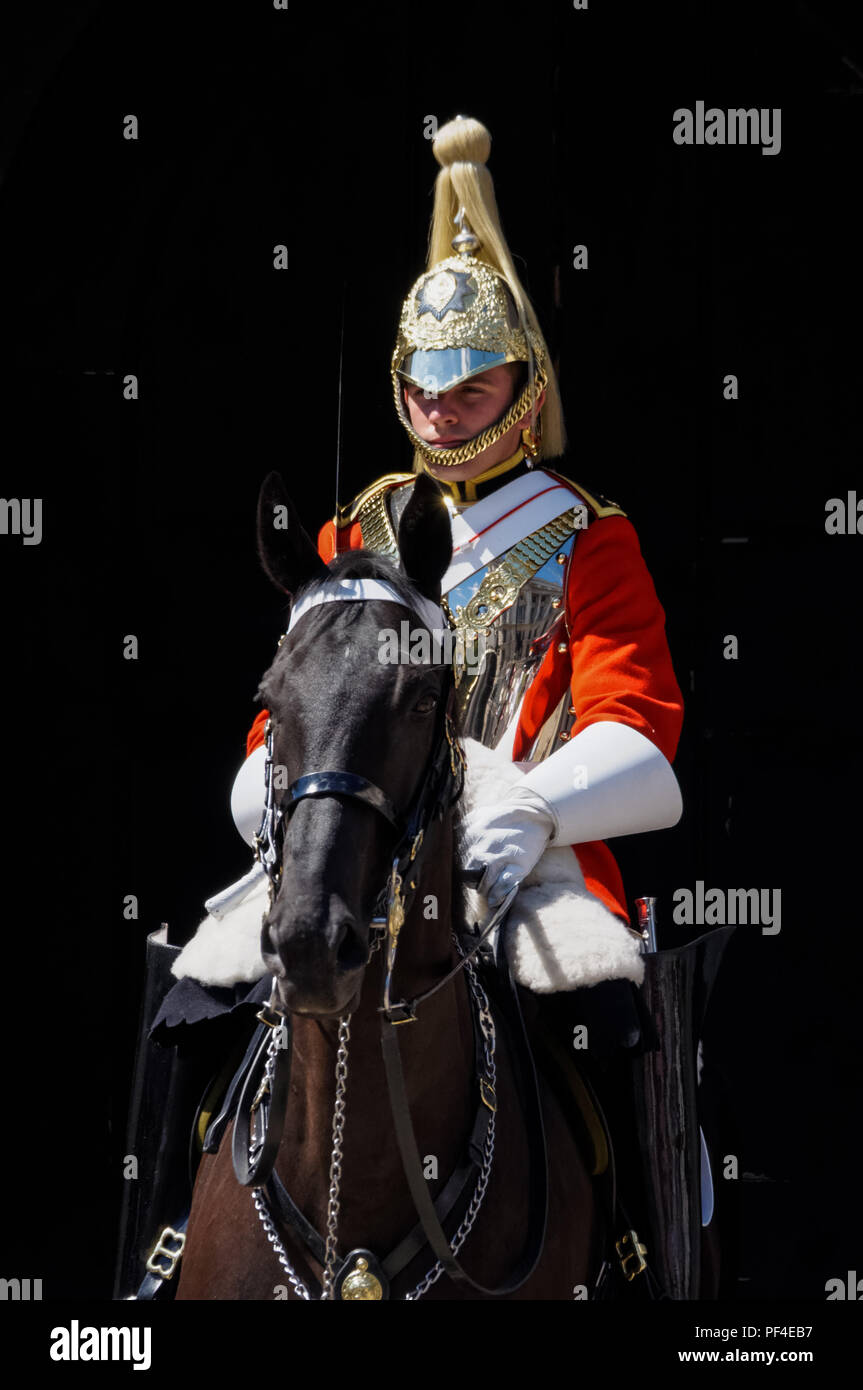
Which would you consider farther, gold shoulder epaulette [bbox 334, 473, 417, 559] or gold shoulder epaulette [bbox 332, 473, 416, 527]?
gold shoulder epaulette [bbox 332, 473, 416, 527]

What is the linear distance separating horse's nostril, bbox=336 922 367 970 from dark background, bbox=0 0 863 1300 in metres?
2.96

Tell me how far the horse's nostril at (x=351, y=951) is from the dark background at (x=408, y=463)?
117 inches

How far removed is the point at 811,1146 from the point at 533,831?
272cm

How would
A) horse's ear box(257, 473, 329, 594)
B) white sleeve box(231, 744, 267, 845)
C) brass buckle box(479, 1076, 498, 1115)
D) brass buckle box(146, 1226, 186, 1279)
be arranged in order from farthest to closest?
1. white sleeve box(231, 744, 267, 845)
2. brass buckle box(146, 1226, 186, 1279)
3. brass buckle box(479, 1076, 498, 1115)
4. horse's ear box(257, 473, 329, 594)

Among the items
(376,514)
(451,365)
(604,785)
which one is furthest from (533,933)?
(451,365)

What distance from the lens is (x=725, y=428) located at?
527 cm

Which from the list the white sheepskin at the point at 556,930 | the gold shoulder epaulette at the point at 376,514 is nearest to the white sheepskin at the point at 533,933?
the white sheepskin at the point at 556,930

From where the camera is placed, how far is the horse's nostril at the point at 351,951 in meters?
2.27

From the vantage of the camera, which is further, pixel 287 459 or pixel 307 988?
pixel 287 459

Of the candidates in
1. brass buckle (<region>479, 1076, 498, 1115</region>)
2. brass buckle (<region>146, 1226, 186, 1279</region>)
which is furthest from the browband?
brass buckle (<region>146, 1226, 186, 1279</region>)

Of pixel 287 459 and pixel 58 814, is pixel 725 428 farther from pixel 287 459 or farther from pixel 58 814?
pixel 58 814

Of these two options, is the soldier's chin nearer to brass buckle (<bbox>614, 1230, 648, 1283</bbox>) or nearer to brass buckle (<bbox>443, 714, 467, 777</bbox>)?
brass buckle (<bbox>443, 714, 467, 777</bbox>)

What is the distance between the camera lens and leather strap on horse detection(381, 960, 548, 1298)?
2574mm

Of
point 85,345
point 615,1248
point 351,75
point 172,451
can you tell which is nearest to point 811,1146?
point 615,1248
